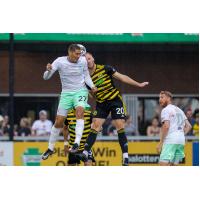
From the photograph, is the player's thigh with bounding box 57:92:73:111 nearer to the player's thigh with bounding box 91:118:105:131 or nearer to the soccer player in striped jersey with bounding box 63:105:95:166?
the soccer player in striped jersey with bounding box 63:105:95:166

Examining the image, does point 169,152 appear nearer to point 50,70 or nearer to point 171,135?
point 171,135

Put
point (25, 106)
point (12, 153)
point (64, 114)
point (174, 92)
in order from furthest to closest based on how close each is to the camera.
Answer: point (174, 92)
point (25, 106)
point (12, 153)
point (64, 114)

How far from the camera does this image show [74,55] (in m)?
13.0

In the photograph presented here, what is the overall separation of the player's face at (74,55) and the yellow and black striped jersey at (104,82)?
2.52ft

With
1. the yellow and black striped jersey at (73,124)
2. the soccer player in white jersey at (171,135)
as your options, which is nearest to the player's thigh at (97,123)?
the yellow and black striped jersey at (73,124)

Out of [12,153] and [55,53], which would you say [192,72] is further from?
[12,153]

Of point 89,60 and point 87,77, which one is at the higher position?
point 89,60

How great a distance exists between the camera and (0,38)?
2238 centimetres

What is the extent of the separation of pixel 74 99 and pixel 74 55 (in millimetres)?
743

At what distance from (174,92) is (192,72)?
3.84ft

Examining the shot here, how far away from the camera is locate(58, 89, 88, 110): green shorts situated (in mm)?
13078

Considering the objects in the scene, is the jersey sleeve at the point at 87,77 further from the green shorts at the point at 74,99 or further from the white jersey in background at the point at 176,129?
the white jersey in background at the point at 176,129

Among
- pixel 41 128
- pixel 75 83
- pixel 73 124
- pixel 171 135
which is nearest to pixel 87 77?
pixel 75 83

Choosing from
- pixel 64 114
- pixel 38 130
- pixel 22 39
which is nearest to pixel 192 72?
pixel 22 39
